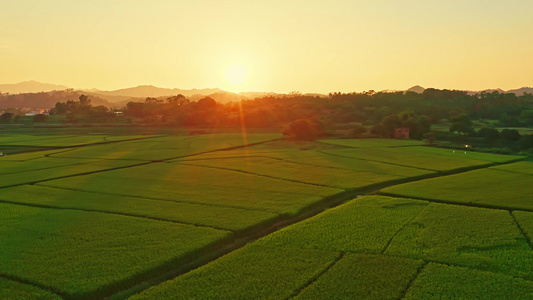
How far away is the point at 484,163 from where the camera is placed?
Result: 130ft

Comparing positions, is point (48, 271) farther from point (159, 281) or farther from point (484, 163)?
point (484, 163)

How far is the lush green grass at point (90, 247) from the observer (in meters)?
13.1

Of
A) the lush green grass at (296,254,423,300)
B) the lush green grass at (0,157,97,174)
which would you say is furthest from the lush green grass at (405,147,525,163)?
the lush green grass at (0,157,97,174)

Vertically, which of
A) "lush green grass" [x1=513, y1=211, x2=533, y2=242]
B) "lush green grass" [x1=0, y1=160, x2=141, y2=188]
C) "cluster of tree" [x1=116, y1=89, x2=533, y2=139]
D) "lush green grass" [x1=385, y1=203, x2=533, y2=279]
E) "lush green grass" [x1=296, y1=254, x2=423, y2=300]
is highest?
"cluster of tree" [x1=116, y1=89, x2=533, y2=139]

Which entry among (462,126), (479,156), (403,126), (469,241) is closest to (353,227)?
(469,241)

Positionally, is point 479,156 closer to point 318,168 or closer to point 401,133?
point 318,168

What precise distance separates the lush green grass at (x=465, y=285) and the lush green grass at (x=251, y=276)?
11.0 feet

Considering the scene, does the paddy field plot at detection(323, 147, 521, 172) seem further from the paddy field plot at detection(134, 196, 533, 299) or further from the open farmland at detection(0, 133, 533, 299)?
the paddy field plot at detection(134, 196, 533, 299)

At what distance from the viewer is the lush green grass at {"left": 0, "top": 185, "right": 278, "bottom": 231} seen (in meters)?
19.9

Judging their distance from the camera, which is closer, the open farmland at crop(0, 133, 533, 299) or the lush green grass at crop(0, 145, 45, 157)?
the open farmland at crop(0, 133, 533, 299)

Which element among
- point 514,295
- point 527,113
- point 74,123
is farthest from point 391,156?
point 74,123

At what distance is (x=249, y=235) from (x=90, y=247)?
707 centimetres

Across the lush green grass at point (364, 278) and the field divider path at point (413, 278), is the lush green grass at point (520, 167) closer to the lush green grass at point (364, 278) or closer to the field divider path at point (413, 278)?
the field divider path at point (413, 278)

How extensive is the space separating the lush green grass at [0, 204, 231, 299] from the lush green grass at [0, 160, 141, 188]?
12511mm
